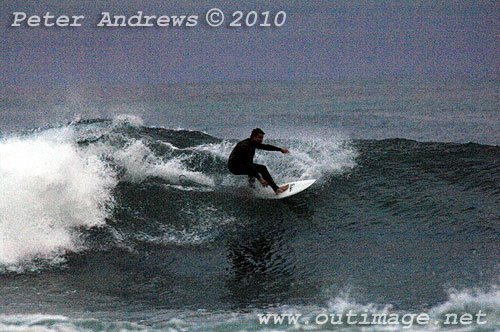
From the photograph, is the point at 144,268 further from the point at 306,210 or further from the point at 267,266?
the point at 306,210

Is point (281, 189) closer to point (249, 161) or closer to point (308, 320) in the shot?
point (249, 161)

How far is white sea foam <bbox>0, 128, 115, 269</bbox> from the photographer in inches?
371

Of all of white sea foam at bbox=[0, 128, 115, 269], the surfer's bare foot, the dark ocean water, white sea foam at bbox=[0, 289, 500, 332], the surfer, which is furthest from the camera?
the surfer's bare foot

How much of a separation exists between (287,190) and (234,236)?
214 cm

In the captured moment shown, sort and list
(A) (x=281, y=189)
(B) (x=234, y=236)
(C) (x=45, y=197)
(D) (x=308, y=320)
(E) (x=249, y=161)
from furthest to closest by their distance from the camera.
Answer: (A) (x=281, y=189) < (E) (x=249, y=161) < (C) (x=45, y=197) < (B) (x=234, y=236) < (D) (x=308, y=320)

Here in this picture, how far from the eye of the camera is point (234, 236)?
33.3ft

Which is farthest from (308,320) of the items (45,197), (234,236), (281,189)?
(45,197)

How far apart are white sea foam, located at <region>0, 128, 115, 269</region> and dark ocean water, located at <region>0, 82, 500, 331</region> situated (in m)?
0.03

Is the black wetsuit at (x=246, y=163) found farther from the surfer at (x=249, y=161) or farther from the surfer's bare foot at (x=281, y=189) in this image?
the surfer's bare foot at (x=281, y=189)

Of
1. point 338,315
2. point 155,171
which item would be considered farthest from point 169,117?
point 338,315

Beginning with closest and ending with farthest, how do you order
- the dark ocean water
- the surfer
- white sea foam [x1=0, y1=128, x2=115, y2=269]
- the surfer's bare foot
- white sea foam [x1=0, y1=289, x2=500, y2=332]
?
white sea foam [x1=0, y1=289, x2=500, y2=332] → the dark ocean water → white sea foam [x1=0, y1=128, x2=115, y2=269] → the surfer → the surfer's bare foot

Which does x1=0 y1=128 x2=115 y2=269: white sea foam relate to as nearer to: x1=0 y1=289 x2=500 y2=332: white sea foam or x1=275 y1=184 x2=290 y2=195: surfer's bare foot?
x1=0 y1=289 x2=500 y2=332: white sea foam

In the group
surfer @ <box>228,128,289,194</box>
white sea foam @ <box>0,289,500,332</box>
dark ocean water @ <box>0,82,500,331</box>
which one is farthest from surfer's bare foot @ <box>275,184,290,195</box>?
white sea foam @ <box>0,289,500,332</box>

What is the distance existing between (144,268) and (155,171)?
4.61 metres
